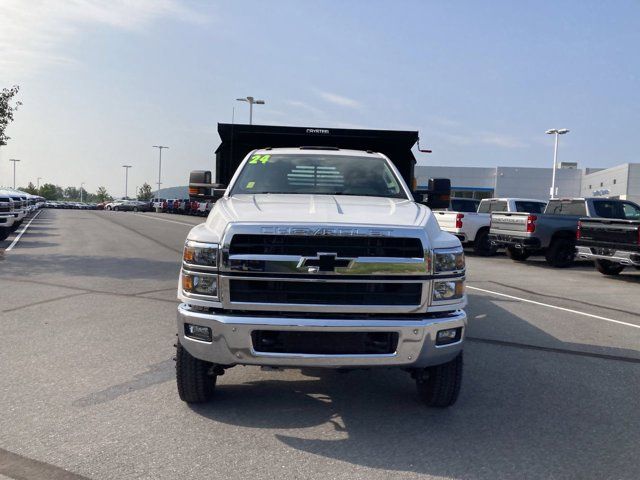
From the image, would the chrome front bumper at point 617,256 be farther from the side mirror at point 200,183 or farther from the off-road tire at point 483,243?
the side mirror at point 200,183

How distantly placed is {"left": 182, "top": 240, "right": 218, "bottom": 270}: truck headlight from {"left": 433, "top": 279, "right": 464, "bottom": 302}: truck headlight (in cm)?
148

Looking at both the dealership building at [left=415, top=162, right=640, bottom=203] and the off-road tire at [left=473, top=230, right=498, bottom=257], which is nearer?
the off-road tire at [left=473, top=230, right=498, bottom=257]

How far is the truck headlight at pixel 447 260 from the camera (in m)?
4.10

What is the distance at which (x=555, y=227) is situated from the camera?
55.3 feet

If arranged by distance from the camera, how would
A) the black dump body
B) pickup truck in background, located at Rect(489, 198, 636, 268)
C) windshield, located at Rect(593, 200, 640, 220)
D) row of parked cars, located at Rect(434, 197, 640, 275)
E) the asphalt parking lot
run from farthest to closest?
1. pickup truck in background, located at Rect(489, 198, 636, 268)
2. windshield, located at Rect(593, 200, 640, 220)
3. row of parked cars, located at Rect(434, 197, 640, 275)
4. the black dump body
5. the asphalt parking lot

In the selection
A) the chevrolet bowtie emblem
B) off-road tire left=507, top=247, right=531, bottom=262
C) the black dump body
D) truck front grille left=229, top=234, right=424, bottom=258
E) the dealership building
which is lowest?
off-road tire left=507, top=247, right=531, bottom=262

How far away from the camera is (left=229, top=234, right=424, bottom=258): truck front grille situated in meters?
4.02

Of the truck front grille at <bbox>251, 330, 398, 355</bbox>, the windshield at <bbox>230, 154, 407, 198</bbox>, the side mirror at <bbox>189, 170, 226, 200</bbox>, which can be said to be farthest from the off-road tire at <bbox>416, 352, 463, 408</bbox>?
the side mirror at <bbox>189, 170, 226, 200</bbox>

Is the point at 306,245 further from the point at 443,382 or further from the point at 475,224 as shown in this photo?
the point at 475,224

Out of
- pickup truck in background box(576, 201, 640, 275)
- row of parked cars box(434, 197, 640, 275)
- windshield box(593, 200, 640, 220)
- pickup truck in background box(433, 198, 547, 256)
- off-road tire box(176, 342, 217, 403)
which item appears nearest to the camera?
off-road tire box(176, 342, 217, 403)

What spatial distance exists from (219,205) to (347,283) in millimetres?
1495

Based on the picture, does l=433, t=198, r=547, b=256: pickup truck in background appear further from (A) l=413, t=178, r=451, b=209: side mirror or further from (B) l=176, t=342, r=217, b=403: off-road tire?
(B) l=176, t=342, r=217, b=403: off-road tire

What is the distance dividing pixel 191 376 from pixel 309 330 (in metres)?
1.09

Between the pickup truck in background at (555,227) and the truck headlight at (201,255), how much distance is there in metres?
14.1
